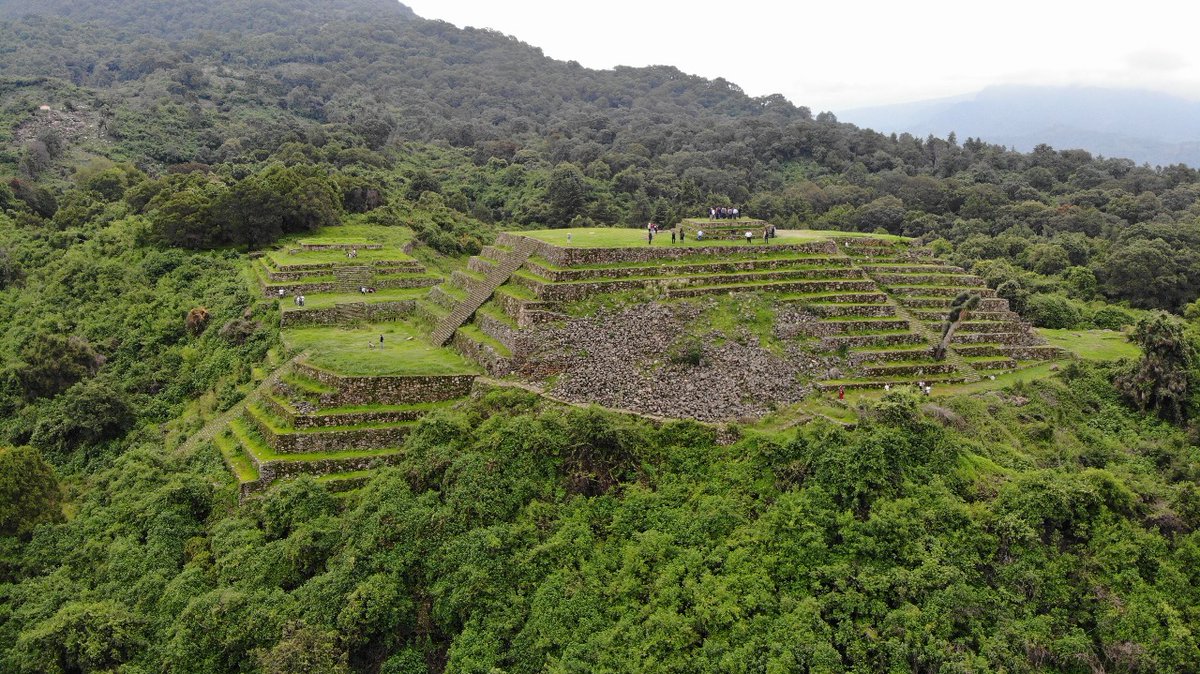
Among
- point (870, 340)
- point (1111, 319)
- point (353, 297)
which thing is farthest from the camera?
point (1111, 319)

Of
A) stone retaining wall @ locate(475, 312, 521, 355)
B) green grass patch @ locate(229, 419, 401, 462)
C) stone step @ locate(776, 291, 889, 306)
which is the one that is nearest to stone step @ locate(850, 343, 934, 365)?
stone step @ locate(776, 291, 889, 306)

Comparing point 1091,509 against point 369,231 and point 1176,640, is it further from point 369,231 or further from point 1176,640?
point 369,231

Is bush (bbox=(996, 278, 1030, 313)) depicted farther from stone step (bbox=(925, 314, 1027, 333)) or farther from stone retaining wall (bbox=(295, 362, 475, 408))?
stone retaining wall (bbox=(295, 362, 475, 408))

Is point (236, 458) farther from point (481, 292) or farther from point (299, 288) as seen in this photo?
point (299, 288)

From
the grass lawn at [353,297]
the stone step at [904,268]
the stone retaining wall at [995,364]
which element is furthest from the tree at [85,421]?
the stone retaining wall at [995,364]

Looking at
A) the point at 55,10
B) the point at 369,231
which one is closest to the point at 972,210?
the point at 369,231

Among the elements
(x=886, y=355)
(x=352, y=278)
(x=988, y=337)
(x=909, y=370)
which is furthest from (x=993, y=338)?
(x=352, y=278)
